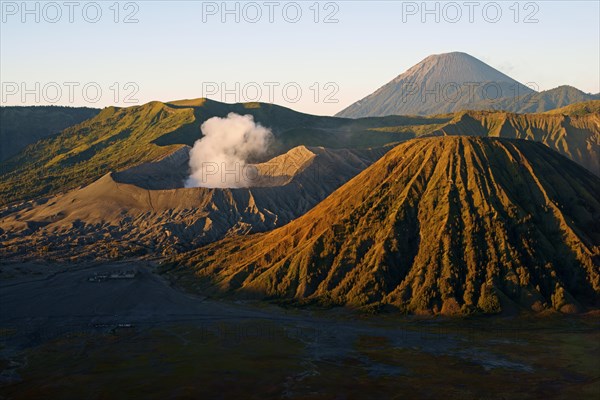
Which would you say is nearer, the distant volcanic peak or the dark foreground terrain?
the dark foreground terrain

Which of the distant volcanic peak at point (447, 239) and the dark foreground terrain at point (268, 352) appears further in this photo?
the distant volcanic peak at point (447, 239)

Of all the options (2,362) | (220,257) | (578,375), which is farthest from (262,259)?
(578,375)

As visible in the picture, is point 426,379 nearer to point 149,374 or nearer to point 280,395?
point 280,395

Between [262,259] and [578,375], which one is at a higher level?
[262,259]

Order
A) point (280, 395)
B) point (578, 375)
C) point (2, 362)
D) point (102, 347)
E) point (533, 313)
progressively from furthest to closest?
1. point (533, 313)
2. point (102, 347)
3. point (2, 362)
4. point (578, 375)
5. point (280, 395)

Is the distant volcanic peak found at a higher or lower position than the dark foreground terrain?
higher
